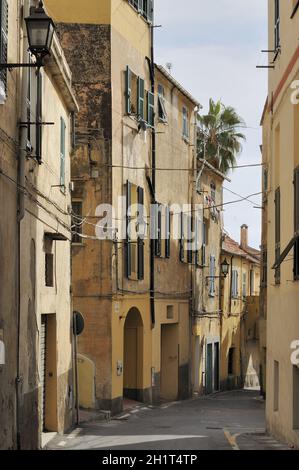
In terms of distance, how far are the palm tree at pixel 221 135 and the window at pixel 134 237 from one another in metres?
18.1

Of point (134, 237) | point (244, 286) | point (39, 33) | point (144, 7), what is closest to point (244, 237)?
point (244, 286)

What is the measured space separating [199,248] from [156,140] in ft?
26.6

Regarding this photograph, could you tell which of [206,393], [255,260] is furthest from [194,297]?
[255,260]

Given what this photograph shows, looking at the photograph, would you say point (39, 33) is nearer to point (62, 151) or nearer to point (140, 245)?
point (62, 151)

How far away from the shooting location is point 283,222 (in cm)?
1773

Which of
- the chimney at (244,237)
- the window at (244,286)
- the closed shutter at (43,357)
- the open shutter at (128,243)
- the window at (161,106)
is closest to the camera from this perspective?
the closed shutter at (43,357)

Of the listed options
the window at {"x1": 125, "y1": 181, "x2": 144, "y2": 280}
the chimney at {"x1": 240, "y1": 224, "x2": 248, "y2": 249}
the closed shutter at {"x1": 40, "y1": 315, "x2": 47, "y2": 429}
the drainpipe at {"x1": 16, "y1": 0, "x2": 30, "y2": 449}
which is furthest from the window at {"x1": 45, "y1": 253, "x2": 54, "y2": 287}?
the chimney at {"x1": 240, "y1": 224, "x2": 248, "y2": 249}

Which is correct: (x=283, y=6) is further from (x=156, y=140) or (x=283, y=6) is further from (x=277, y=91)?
(x=156, y=140)

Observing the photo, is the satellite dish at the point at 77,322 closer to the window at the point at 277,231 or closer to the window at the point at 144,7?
the window at the point at 277,231

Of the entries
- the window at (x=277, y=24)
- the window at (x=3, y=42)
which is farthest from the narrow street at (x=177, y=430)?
the window at (x=277, y=24)

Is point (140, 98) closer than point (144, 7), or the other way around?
point (140, 98)

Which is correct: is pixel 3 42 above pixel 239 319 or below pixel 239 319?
above

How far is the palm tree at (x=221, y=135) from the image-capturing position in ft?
152

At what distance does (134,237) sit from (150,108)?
456 centimetres
